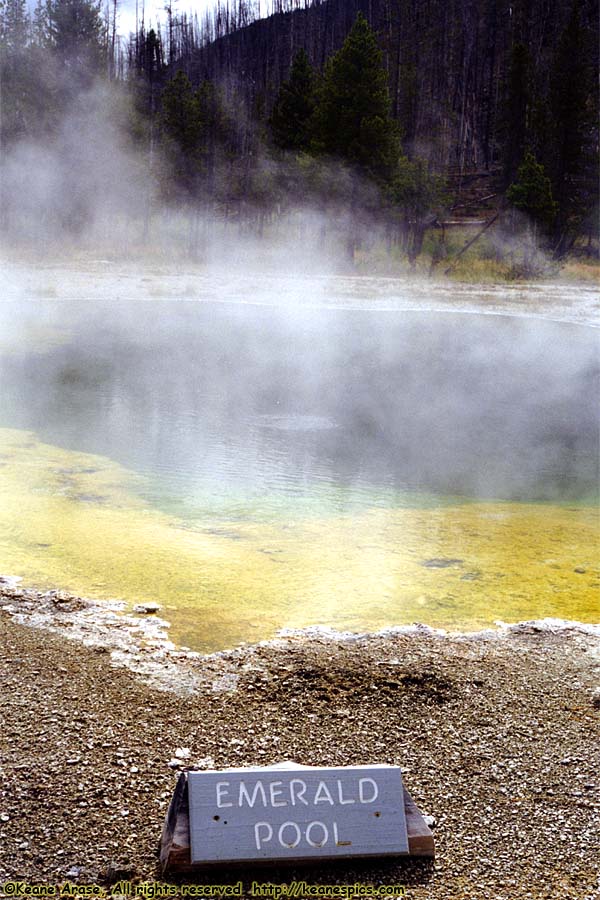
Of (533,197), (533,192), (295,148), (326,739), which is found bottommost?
(326,739)

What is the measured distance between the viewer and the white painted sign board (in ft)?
6.61

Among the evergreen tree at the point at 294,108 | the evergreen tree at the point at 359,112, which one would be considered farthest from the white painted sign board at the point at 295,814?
the evergreen tree at the point at 294,108

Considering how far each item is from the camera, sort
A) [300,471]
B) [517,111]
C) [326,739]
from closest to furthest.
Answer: [326,739] → [300,471] → [517,111]

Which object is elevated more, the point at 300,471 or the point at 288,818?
the point at 288,818

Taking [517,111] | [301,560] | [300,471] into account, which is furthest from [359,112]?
[301,560]

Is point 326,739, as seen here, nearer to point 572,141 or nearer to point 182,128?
point 182,128

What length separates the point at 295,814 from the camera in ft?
6.76

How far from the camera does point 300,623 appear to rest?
3.77m

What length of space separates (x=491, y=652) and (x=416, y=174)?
65.6 ft

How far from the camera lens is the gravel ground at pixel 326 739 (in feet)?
6.80

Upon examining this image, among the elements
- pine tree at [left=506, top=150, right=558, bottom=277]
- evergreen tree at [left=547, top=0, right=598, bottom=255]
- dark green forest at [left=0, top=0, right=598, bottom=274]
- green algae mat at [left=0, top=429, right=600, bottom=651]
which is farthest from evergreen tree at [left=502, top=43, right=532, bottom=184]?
green algae mat at [left=0, top=429, right=600, bottom=651]

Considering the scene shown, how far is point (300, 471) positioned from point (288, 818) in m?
4.50

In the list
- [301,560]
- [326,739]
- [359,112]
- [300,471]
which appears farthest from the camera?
[359,112]

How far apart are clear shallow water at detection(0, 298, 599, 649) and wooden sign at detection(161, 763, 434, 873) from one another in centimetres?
138
